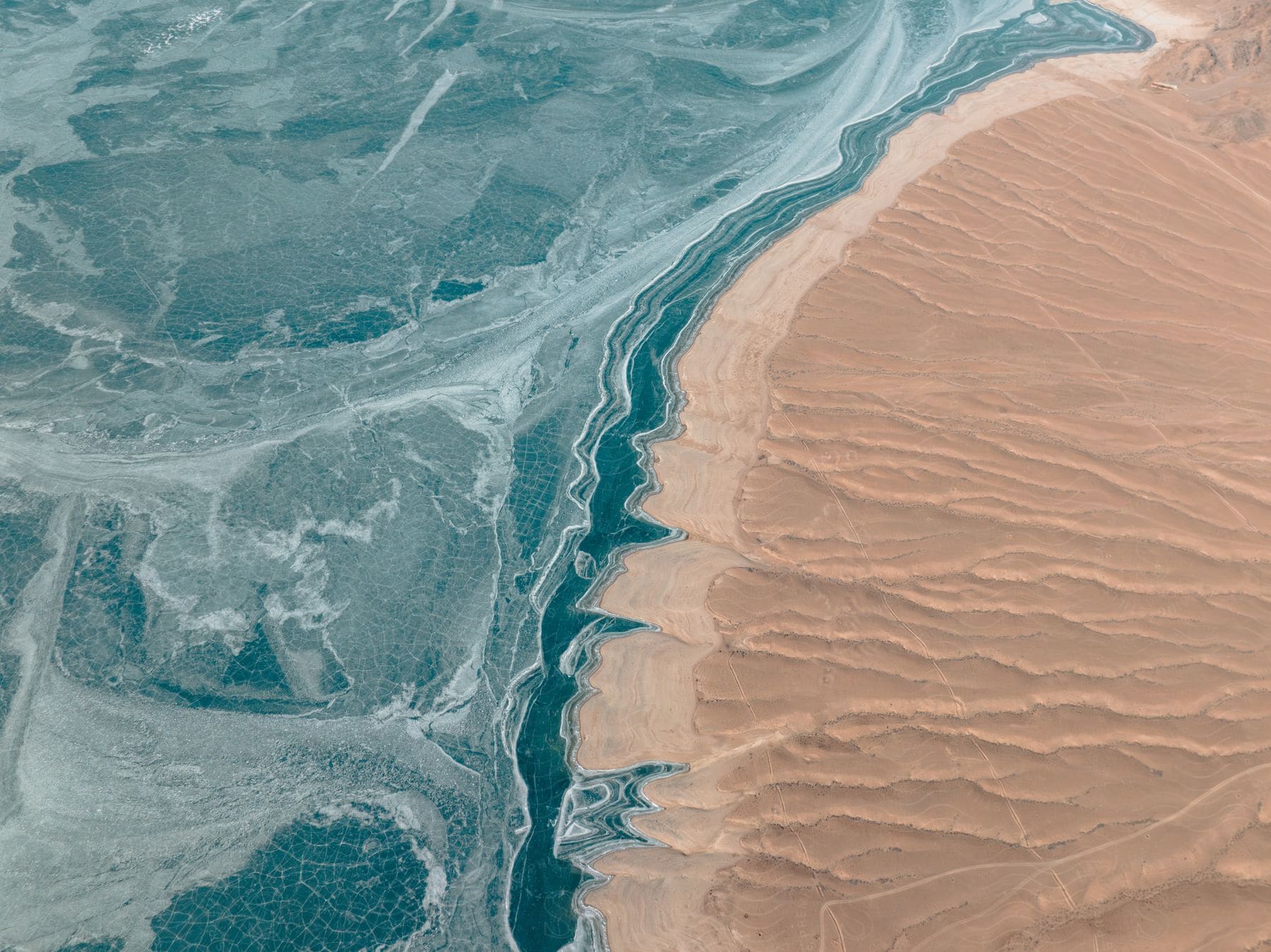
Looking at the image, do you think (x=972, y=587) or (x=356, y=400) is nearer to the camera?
(x=972, y=587)

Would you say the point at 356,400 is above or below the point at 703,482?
below

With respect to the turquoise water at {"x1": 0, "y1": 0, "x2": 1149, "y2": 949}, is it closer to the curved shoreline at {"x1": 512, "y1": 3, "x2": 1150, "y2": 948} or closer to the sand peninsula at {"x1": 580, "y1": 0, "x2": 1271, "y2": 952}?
the curved shoreline at {"x1": 512, "y1": 3, "x2": 1150, "y2": 948}

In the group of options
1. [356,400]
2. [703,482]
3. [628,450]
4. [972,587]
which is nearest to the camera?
[972,587]

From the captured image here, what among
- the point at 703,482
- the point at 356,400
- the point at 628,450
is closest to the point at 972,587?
the point at 703,482

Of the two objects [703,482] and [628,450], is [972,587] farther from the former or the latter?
[628,450]

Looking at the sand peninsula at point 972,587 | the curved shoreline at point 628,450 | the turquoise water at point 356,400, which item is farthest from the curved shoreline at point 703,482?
the turquoise water at point 356,400

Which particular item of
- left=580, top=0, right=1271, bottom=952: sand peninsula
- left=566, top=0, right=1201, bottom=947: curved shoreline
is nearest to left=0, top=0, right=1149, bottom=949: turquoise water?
left=566, top=0, right=1201, bottom=947: curved shoreline
